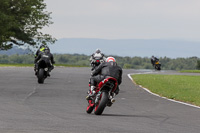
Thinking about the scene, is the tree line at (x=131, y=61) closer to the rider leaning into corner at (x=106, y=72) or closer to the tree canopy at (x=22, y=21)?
the tree canopy at (x=22, y=21)

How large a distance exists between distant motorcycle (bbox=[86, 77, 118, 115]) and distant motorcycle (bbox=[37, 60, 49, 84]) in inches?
491

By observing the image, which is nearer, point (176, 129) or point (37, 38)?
point (176, 129)

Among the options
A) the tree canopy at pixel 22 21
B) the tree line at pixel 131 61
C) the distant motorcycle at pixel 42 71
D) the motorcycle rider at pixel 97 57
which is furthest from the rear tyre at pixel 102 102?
the tree line at pixel 131 61

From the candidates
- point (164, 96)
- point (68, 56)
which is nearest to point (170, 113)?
point (164, 96)

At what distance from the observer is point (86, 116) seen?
13430 millimetres

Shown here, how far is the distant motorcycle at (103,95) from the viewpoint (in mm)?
13625

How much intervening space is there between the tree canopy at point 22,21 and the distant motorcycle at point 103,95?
1977 inches

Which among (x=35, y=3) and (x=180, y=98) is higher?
(x=35, y=3)

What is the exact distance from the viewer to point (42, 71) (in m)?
26.7

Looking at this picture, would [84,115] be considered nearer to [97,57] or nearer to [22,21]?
[97,57]

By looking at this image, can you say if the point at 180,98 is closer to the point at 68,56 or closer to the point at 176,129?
the point at 176,129

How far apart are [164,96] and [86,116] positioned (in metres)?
8.83

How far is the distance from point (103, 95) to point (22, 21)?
6015 centimetres

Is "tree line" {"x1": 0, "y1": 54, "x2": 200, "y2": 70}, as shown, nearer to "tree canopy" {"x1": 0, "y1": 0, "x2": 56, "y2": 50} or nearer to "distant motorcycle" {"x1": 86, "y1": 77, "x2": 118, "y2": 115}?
"tree canopy" {"x1": 0, "y1": 0, "x2": 56, "y2": 50}
